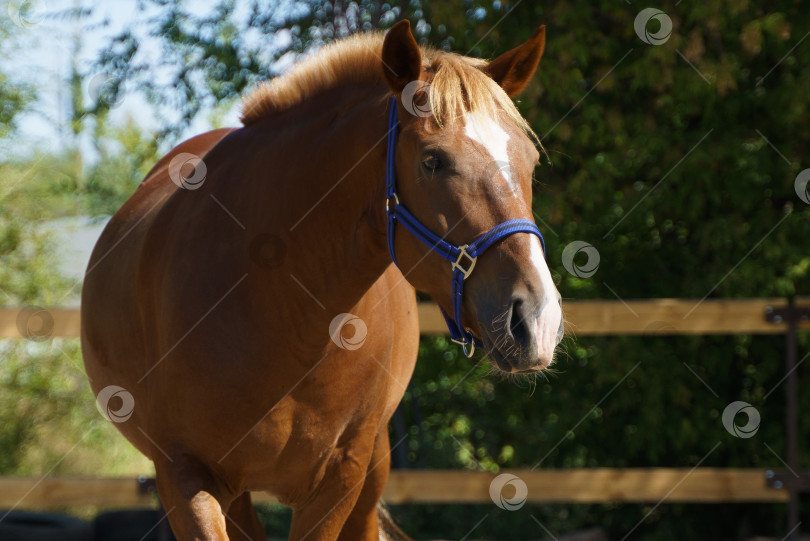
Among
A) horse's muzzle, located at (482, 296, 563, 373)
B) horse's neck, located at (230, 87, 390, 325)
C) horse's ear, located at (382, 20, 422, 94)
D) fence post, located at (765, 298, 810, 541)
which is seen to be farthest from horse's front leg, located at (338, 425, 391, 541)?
fence post, located at (765, 298, 810, 541)

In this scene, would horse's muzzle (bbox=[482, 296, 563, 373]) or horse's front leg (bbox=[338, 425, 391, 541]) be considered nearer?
horse's muzzle (bbox=[482, 296, 563, 373])

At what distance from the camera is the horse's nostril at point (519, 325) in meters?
1.66

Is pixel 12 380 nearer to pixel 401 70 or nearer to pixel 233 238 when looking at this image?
pixel 233 238

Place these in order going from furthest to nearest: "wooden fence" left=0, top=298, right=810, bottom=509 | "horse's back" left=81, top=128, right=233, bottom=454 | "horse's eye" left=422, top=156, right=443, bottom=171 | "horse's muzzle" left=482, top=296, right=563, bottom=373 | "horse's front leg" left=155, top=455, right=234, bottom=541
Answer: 1. "wooden fence" left=0, top=298, right=810, bottom=509
2. "horse's back" left=81, top=128, right=233, bottom=454
3. "horse's front leg" left=155, top=455, right=234, bottom=541
4. "horse's eye" left=422, top=156, right=443, bottom=171
5. "horse's muzzle" left=482, top=296, right=563, bottom=373

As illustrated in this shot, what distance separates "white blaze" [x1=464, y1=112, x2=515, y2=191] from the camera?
1.83 m

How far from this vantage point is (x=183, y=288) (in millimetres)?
2318

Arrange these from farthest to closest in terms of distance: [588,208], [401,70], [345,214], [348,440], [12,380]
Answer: [12,380]
[588,208]
[348,440]
[345,214]
[401,70]

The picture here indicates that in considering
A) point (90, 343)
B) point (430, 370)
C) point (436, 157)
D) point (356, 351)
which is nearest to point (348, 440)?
point (356, 351)

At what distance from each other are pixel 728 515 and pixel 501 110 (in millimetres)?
4404

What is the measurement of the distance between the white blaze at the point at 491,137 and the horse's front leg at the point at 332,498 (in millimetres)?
1055

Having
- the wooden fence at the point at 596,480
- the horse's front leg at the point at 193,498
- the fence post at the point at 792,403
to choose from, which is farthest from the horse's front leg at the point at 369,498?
the fence post at the point at 792,403

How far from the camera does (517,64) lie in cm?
223

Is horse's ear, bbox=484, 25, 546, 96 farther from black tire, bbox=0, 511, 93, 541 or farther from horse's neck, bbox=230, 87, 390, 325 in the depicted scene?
black tire, bbox=0, 511, 93, 541

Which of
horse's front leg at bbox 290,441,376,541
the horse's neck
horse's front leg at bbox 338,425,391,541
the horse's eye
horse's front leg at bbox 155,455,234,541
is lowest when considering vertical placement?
horse's front leg at bbox 338,425,391,541
